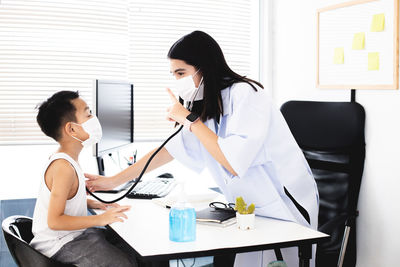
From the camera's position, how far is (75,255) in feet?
4.66

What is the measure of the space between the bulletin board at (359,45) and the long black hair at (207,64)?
713 millimetres

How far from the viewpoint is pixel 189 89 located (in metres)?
1.71

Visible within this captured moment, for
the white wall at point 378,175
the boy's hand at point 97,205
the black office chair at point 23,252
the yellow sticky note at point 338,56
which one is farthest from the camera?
the yellow sticky note at point 338,56

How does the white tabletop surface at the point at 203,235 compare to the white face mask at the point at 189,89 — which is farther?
the white face mask at the point at 189,89

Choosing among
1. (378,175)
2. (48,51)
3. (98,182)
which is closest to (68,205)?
(98,182)

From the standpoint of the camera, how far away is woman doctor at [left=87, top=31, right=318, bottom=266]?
1.57m

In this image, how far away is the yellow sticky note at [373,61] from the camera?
210cm

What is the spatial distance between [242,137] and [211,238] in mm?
401

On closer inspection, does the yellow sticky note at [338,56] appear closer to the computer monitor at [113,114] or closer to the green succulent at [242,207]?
the computer monitor at [113,114]

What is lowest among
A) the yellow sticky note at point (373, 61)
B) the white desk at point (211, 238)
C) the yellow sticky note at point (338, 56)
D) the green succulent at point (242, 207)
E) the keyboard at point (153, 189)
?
the white desk at point (211, 238)

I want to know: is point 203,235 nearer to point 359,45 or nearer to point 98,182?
point 98,182

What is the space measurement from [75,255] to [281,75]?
6.30 ft

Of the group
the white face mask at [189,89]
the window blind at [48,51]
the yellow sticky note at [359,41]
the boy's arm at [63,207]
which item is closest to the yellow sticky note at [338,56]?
the yellow sticky note at [359,41]

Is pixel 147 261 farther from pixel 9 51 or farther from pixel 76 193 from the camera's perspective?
pixel 9 51
